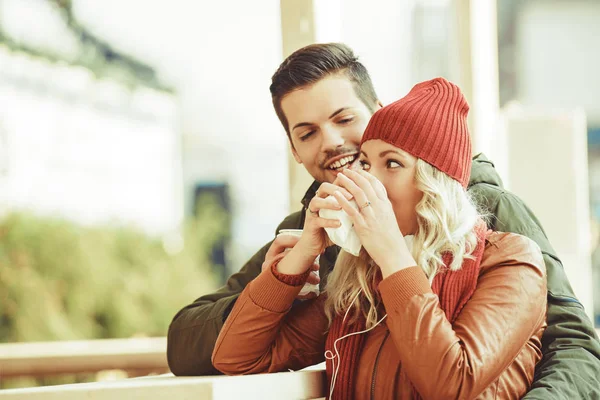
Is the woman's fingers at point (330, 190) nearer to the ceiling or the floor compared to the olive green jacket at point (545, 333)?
nearer to the ceiling

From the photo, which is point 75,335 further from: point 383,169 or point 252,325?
point 383,169

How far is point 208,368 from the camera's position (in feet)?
6.45

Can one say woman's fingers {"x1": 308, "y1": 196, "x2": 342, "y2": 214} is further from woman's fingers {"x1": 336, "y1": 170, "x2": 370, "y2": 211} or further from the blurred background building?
the blurred background building

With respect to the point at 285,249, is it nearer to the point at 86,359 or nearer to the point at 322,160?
the point at 322,160

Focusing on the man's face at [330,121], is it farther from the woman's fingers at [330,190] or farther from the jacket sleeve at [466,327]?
the jacket sleeve at [466,327]

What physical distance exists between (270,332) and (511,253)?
1.87ft

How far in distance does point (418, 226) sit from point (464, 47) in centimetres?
140

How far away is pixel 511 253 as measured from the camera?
5.12ft

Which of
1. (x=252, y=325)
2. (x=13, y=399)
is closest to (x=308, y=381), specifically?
(x=252, y=325)

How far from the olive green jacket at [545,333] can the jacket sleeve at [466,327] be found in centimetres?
10

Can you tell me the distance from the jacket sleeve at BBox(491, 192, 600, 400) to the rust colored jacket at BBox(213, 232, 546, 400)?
42 millimetres

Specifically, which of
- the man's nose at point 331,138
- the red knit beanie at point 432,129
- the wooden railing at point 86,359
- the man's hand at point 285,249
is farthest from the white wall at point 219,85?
the red knit beanie at point 432,129

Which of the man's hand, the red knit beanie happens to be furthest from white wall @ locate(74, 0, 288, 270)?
the red knit beanie

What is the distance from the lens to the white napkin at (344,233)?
1.59 metres
